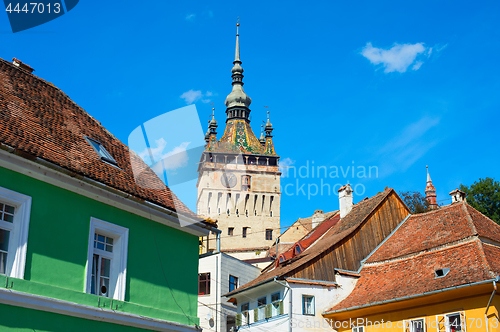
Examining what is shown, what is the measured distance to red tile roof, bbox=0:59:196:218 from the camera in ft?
36.3

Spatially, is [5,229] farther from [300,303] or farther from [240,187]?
[240,187]

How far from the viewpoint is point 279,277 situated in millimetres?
25531

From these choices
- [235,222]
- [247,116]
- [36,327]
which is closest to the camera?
[36,327]

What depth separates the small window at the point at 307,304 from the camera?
25578 mm

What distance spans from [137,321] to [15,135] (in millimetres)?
4732

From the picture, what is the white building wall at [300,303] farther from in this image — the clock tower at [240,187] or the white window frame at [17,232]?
the clock tower at [240,187]

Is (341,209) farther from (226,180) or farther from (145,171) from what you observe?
(226,180)

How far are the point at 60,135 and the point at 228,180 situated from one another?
79.6 m

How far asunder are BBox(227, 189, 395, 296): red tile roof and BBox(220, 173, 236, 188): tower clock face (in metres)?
58.0

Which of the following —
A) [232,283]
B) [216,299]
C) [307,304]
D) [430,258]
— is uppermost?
[232,283]

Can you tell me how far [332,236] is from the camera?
3056cm

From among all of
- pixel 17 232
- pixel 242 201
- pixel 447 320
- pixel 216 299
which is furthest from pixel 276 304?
pixel 242 201

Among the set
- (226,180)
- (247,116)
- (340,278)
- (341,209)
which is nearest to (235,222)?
(226,180)

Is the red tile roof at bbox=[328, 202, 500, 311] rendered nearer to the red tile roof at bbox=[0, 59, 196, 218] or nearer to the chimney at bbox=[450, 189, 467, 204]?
the chimney at bbox=[450, 189, 467, 204]
